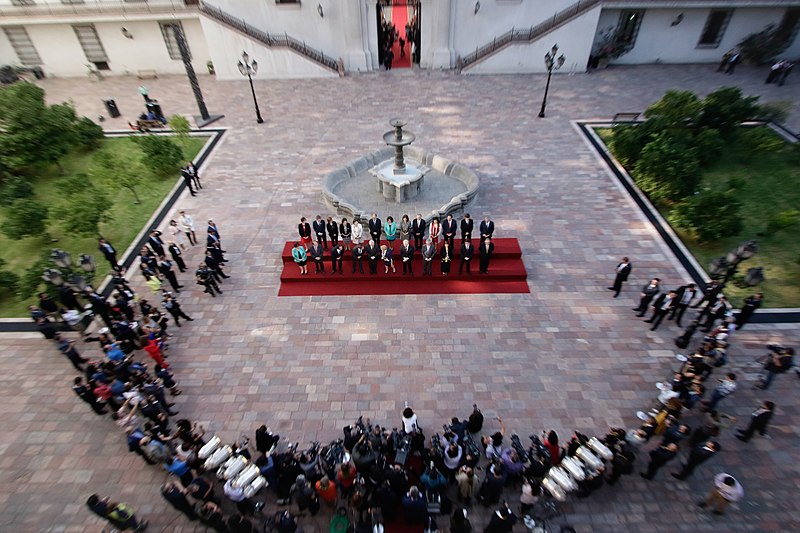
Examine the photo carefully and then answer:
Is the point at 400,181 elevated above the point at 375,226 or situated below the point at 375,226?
above

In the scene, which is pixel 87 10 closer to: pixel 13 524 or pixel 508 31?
pixel 508 31

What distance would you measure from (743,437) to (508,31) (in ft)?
81.1

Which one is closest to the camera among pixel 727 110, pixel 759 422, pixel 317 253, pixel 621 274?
pixel 759 422

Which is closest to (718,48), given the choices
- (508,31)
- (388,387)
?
(508,31)

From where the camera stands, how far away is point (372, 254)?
12.5 m

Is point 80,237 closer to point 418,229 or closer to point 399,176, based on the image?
point 399,176

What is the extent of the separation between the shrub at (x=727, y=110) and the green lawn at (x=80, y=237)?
21575mm

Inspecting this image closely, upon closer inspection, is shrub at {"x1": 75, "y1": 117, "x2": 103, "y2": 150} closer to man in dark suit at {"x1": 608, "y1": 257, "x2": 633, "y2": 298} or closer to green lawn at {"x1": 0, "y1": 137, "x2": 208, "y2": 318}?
green lawn at {"x1": 0, "y1": 137, "x2": 208, "y2": 318}

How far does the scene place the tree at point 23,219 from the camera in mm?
13914

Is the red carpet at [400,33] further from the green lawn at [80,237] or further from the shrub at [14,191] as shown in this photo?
the shrub at [14,191]

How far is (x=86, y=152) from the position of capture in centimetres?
2008

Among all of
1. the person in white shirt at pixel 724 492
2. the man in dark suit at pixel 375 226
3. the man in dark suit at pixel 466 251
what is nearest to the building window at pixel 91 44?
the man in dark suit at pixel 375 226

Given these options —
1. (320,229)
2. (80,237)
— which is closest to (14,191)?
(80,237)

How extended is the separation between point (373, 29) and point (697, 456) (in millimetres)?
26422
